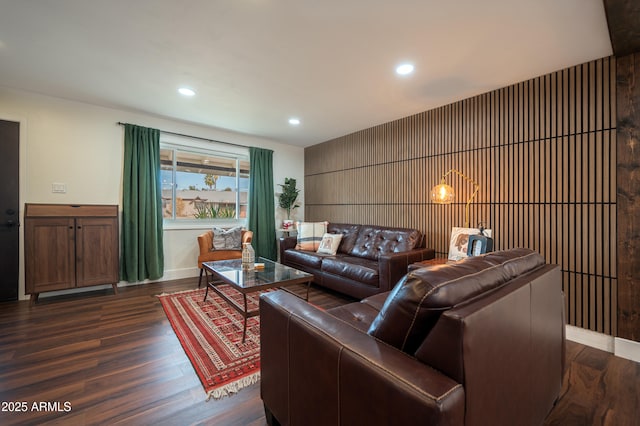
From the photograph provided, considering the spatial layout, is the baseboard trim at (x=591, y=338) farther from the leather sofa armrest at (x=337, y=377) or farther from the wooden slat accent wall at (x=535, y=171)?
the leather sofa armrest at (x=337, y=377)

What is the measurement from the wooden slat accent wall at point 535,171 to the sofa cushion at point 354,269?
3.29 feet

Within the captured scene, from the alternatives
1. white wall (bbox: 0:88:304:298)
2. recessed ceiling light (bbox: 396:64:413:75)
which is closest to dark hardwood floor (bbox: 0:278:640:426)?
white wall (bbox: 0:88:304:298)

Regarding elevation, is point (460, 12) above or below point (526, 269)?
above

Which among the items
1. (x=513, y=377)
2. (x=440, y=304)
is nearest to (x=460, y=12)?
(x=440, y=304)

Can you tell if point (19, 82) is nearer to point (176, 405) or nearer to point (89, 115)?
point (89, 115)

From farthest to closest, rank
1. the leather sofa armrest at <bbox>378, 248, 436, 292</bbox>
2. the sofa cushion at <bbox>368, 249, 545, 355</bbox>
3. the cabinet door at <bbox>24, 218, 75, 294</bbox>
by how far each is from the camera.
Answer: the cabinet door at <bbox>24, 218, 75, 294</bbox> → the leather sofa armrest at <bbox>378, 248, 436, 292</bbox> → the sofa cushion at <bbox>368, 249, 545, 355</bbox>

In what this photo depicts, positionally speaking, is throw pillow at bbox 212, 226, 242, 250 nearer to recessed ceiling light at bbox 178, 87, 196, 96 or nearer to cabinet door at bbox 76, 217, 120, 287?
cabinet door at bbox 76, 217, 120, 287

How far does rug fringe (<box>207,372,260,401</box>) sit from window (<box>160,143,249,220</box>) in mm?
3356

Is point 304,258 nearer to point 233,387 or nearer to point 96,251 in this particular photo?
point 233,387

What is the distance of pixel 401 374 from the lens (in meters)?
0.77

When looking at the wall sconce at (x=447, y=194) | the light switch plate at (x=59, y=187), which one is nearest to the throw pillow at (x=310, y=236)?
the wall sconce at (x=447, y=194)

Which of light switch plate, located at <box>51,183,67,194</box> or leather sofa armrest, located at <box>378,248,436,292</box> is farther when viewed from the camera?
light switch plate, located at <box>51,183,67,194</box>

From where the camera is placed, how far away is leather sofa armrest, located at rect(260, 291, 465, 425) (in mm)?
706

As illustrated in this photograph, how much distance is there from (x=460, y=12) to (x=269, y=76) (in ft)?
5.65
